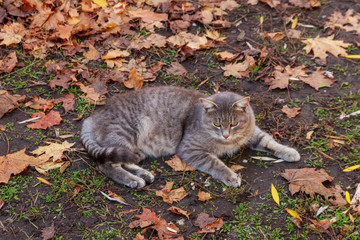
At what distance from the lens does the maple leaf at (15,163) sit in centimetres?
413

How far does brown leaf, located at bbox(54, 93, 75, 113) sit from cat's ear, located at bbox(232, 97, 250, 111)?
2.22 metres

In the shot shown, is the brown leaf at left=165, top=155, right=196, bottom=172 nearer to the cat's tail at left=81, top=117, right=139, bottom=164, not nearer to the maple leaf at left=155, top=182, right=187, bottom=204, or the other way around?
the maple leaf at left=155, top=182, right=187, bottom=204

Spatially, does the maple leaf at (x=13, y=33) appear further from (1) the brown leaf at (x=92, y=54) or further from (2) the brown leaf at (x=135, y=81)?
(2) the brown leaf at (x=135, y=81)

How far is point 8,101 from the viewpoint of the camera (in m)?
4.91

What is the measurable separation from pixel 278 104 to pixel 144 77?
76.6 inches

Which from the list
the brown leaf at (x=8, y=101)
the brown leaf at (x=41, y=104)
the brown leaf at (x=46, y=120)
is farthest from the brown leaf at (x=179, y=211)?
the brown leaf at (x=8, y=101)

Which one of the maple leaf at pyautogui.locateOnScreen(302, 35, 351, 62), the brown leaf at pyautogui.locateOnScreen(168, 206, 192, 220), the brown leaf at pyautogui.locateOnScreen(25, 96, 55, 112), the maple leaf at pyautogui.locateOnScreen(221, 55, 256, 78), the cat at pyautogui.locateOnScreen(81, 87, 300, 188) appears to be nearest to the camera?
the brown leaf at pyautogui.locateOnScreen(168, 206, 192, 220)

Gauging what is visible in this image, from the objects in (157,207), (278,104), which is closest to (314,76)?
(278,104)

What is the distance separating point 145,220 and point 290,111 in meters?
2.47

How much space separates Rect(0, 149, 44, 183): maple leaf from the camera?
4.13m

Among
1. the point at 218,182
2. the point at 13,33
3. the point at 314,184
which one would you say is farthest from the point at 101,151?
the point at 13,33

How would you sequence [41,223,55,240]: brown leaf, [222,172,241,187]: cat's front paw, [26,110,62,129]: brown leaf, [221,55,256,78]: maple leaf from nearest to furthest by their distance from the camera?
[41,223,55,240]: brown leaf → [222,172,241,187]: cat's front paw → [26,110,62,129]: brown leaf → [221,55,256,78]: maple leaf

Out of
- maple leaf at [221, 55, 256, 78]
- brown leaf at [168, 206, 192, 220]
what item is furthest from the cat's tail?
maple leaf at [221, 55, 256, 78]

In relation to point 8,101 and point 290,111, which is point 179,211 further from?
point 8,101
